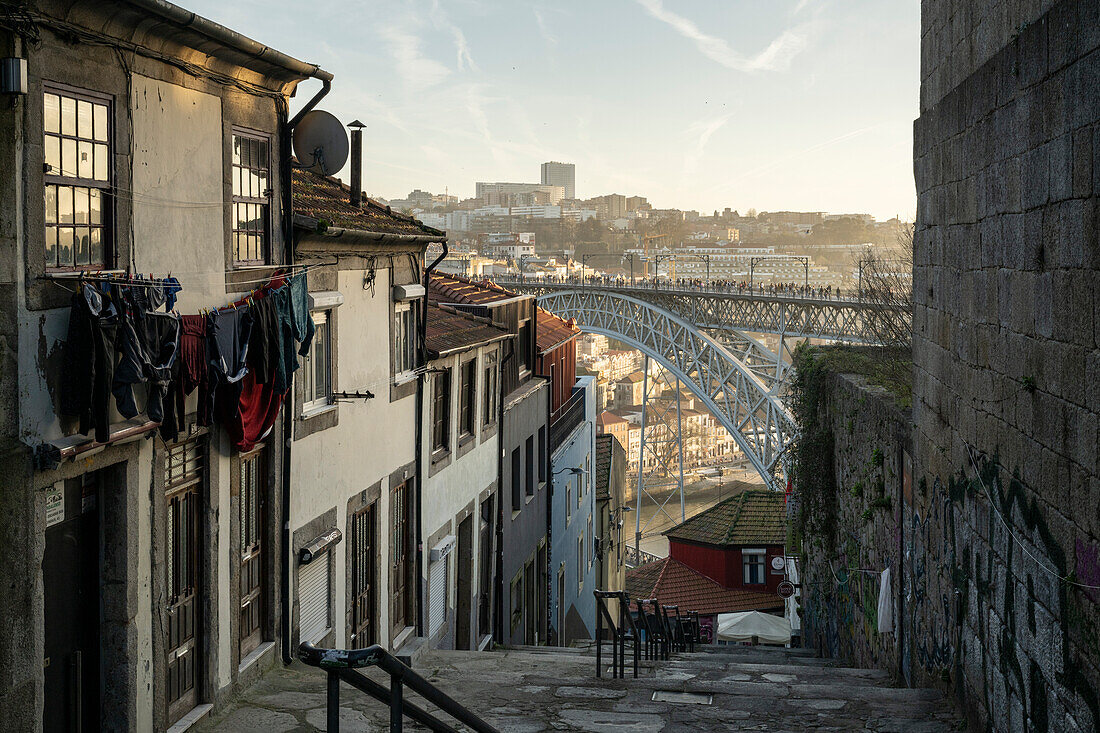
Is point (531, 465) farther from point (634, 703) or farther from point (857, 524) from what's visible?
point (634, 703)

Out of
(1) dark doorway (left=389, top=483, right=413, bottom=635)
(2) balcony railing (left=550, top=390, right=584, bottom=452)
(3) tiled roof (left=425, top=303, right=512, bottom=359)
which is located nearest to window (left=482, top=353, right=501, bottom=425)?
(3) tiled roof (left=425, top=303, right=512, bottom=359)

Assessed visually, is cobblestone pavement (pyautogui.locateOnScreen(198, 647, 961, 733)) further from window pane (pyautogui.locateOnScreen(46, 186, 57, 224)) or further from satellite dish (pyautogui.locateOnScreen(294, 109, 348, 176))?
satellite dish (pyautogui.locateOnScreen(294, 109, 348, 176))

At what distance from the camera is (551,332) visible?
23422 mm

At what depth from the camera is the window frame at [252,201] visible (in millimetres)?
7840

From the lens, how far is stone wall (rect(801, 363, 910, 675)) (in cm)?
1006

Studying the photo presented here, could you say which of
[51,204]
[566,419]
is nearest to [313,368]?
[51,204]

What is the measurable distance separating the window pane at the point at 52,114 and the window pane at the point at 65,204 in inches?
12.8

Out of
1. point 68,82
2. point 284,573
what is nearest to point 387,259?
point 284,573

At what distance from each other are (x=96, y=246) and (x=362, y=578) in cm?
540

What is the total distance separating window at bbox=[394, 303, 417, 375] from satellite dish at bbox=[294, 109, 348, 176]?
251 centimetres

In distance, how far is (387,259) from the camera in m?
11.1

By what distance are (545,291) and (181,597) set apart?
5616cm

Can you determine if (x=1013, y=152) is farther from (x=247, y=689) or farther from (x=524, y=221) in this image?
(x=524, y=221)

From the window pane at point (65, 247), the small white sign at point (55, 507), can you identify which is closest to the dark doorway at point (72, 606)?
the small white sign at point (55, 507)
